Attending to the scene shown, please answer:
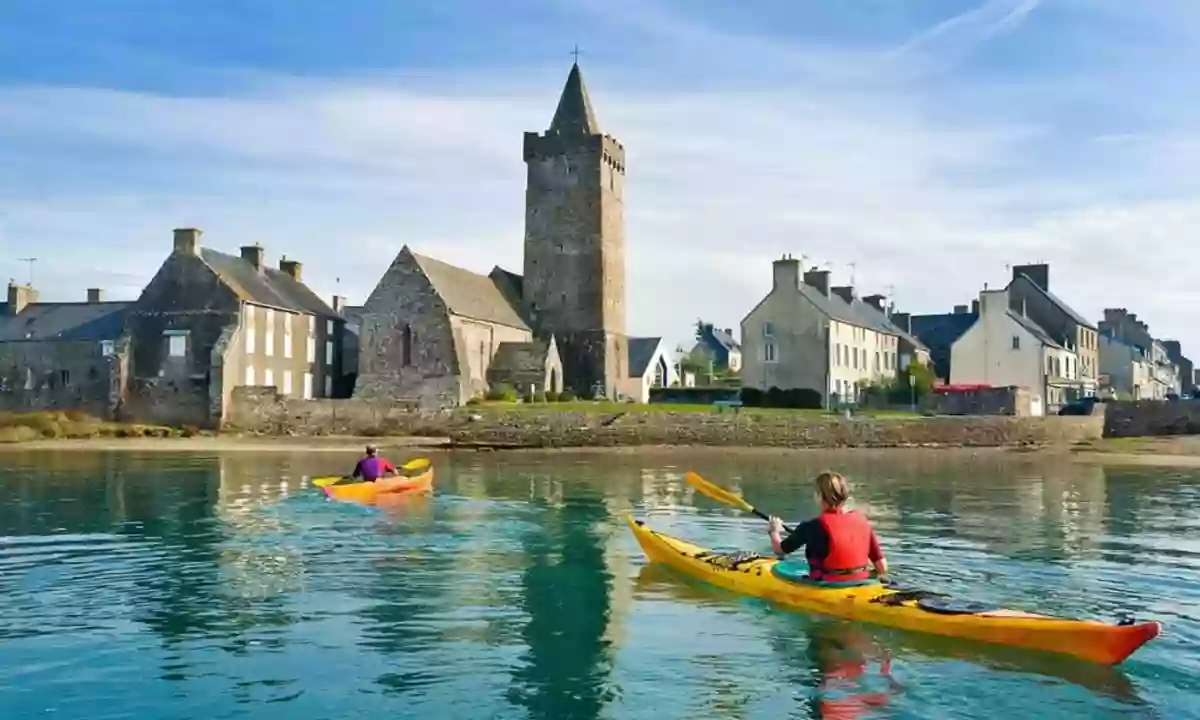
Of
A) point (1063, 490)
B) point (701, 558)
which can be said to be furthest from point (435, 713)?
point (1063, 490)

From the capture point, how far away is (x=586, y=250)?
62594 millimetres

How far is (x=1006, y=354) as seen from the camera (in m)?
65.1

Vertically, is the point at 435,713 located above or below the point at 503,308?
below

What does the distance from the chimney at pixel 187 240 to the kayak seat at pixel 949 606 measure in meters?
45.8

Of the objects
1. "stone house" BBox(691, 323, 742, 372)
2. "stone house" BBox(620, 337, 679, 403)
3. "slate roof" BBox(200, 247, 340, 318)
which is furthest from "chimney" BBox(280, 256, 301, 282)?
"stone house" BBox(691, 323, 742, 372)

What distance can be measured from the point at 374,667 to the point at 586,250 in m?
52.8

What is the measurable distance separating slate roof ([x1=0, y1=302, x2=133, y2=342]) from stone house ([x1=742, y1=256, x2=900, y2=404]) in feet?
101

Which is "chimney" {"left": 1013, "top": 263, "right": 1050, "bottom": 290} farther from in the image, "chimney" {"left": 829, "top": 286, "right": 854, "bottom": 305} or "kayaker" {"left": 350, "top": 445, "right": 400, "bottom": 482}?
"kayaker" {"left": 350, "top": 445, "right": 400, "bottom": 482}

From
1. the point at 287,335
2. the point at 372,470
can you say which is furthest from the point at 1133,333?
the point at 372,470

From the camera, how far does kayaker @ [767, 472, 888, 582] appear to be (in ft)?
39.0

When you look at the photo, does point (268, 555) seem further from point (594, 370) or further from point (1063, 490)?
point (594, 370)

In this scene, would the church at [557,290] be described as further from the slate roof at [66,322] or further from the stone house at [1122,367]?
the stone house at [1122,367]

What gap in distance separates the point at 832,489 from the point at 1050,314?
64.9 m

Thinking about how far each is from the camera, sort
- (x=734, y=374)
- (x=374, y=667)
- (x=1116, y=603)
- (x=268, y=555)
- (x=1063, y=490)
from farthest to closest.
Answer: (x=734, y=374), (x=1063, y=490), (x=268, y=555), (x=1116, y=603), (x=374, y=667)
